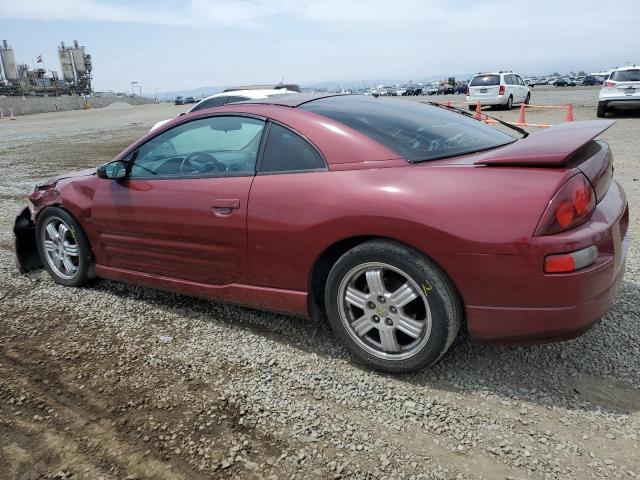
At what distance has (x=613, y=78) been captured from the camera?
15.9m

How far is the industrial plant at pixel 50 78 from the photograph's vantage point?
297 feet

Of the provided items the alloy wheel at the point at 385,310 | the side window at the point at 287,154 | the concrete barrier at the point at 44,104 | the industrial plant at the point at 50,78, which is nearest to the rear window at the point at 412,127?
the side window at the point at 287,154

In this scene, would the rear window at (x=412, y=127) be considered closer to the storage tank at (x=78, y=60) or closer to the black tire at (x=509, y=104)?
the black tire at (x=509, y=104)

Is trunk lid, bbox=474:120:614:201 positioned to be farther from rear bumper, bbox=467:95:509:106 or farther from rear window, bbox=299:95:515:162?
rear bumper, bbox=467:95:509:106

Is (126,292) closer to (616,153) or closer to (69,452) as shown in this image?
(69,452)

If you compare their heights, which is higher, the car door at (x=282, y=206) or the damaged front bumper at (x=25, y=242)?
the car door at (x=282, y=206)

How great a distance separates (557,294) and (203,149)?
94.7 inches

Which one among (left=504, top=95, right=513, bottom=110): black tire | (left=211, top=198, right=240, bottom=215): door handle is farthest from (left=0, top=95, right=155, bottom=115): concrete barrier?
(left=211, top=198, right=240, bottom=215): door handle

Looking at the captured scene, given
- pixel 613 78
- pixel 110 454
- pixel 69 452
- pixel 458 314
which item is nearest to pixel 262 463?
pixel 110 454

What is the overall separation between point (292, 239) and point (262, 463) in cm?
117

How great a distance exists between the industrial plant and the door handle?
337 ft

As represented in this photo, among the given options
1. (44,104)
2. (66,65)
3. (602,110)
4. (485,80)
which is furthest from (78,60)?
(602,110)

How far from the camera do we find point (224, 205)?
3.10 meters

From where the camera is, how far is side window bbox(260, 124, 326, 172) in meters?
2.90
